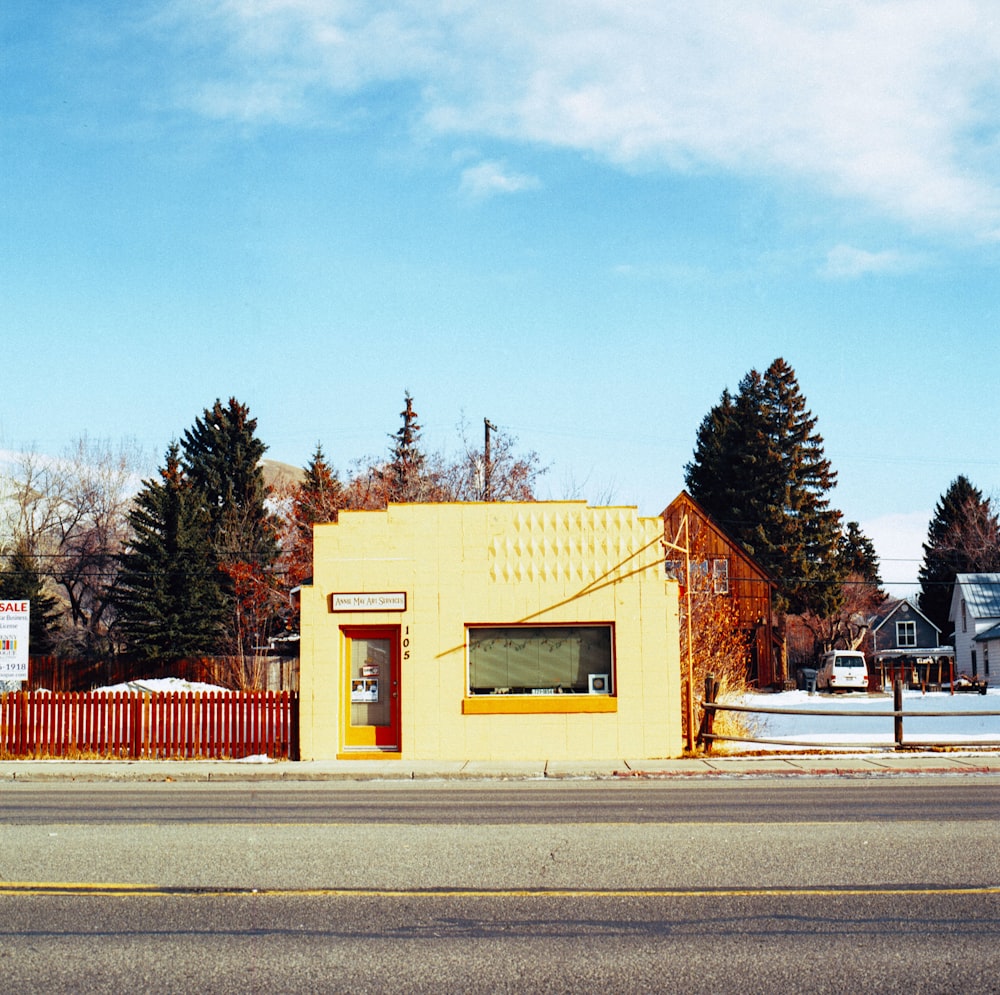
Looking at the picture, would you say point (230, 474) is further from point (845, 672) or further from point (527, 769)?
point (527, 769)

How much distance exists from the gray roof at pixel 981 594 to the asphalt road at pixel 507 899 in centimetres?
6044

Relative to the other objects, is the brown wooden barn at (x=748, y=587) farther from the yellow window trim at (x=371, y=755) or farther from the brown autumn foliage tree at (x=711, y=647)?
the yellow window trim at (x=371, y=755)

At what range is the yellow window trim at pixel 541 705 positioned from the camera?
69.3 ft

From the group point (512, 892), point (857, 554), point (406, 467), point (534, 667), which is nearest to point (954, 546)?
point (857, 554)

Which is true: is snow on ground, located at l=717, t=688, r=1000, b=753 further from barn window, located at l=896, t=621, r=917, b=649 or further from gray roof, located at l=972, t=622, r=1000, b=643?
barn window, located at l=896, t=621, r=917, b=649

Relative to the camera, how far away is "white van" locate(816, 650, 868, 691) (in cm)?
6084

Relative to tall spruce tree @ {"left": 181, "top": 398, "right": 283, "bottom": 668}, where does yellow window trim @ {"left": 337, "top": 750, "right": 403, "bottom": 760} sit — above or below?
below

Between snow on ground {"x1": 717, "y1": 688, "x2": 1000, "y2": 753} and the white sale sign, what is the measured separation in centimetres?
1394

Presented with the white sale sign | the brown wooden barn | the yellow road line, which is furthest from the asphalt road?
the brown wooden barn

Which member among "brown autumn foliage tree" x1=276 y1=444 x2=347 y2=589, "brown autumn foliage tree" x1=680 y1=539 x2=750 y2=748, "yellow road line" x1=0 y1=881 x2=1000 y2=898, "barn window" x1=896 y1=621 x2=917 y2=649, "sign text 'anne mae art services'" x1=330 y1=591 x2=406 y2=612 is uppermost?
"brown autumn foliage tree" x1=276 y1=444 x2=347 y2=589

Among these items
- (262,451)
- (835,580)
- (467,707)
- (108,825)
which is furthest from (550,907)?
(835,580)

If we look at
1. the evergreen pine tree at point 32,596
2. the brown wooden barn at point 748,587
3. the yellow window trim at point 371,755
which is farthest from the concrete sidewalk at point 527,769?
the brown wooden barn at point 748,587

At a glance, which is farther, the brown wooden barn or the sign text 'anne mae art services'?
the brown wooden barn

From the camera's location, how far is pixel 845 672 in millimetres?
61188
